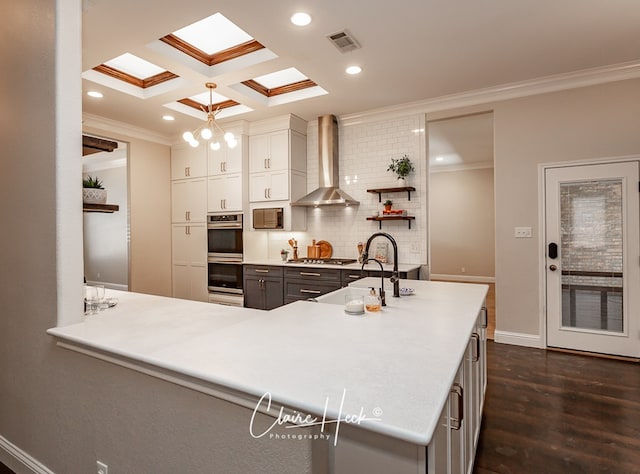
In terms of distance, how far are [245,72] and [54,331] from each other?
2.76 m

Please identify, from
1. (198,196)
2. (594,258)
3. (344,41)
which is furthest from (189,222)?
(594,258)

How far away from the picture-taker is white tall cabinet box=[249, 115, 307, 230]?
4.84 metres

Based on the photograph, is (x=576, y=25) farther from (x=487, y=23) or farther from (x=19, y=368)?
(x=19, y=368)

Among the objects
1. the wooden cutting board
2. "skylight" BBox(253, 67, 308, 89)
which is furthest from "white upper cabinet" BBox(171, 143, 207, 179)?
the wooden cutting board

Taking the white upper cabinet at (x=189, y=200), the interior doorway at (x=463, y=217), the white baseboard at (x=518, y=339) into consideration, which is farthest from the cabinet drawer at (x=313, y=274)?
the interior doorway at (x=463, y=217)

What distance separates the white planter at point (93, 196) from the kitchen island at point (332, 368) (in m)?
0.68

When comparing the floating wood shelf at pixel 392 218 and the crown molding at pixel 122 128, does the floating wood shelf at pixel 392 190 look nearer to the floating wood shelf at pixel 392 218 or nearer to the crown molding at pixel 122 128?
the floating wood shelf at pixel 392 218

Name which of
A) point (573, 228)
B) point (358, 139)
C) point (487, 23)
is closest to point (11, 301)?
point (487, 23)

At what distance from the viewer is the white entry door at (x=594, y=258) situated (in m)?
3.43

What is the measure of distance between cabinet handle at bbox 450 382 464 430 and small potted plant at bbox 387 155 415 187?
3477 millimetres

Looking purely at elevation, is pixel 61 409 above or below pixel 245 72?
below

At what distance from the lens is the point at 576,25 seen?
8.86 feet

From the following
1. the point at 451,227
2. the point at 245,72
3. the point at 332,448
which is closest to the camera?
the point at 332,448

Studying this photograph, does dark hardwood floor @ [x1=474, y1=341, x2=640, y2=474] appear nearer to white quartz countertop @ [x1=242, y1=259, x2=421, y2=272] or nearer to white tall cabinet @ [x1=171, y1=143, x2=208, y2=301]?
white quartz countertop @ [x1=242, y1=259, x2=421, y2=272]
